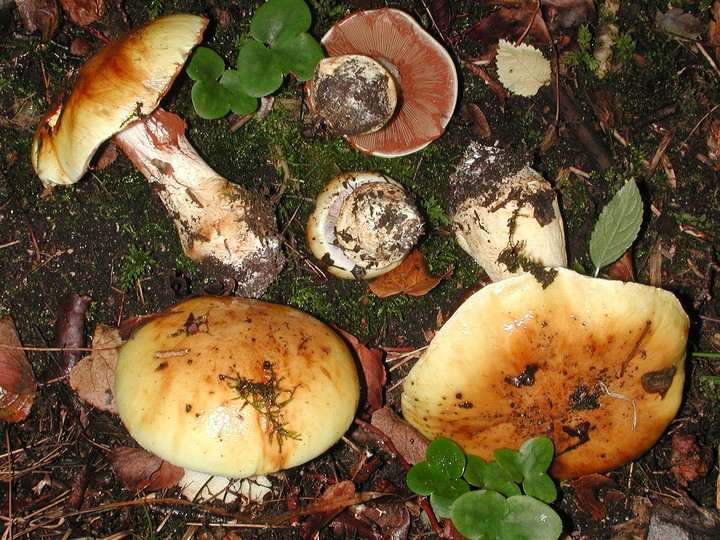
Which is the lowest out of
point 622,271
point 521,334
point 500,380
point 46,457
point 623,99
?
point 46,457

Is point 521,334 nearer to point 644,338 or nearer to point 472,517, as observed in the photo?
point 644,338

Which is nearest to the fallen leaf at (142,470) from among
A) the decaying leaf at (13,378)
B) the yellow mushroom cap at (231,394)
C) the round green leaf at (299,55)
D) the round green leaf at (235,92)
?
the decaying leaf at (13,378)

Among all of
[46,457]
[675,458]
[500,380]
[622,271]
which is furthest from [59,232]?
[675,458]

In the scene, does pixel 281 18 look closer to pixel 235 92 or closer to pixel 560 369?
pixel 235 92

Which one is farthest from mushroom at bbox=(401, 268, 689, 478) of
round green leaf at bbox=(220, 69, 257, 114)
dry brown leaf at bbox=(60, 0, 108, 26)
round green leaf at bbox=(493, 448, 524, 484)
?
dry brown leaf at bbox=(60, 0, 108, 26)

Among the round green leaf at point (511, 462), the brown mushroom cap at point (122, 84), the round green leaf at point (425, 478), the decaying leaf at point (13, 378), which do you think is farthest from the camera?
the decaying leaf at point (13, 378)

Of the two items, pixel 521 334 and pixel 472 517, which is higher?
pixel 521 334

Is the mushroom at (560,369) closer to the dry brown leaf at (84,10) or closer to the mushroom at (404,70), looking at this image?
the mushroom at (404,70)
